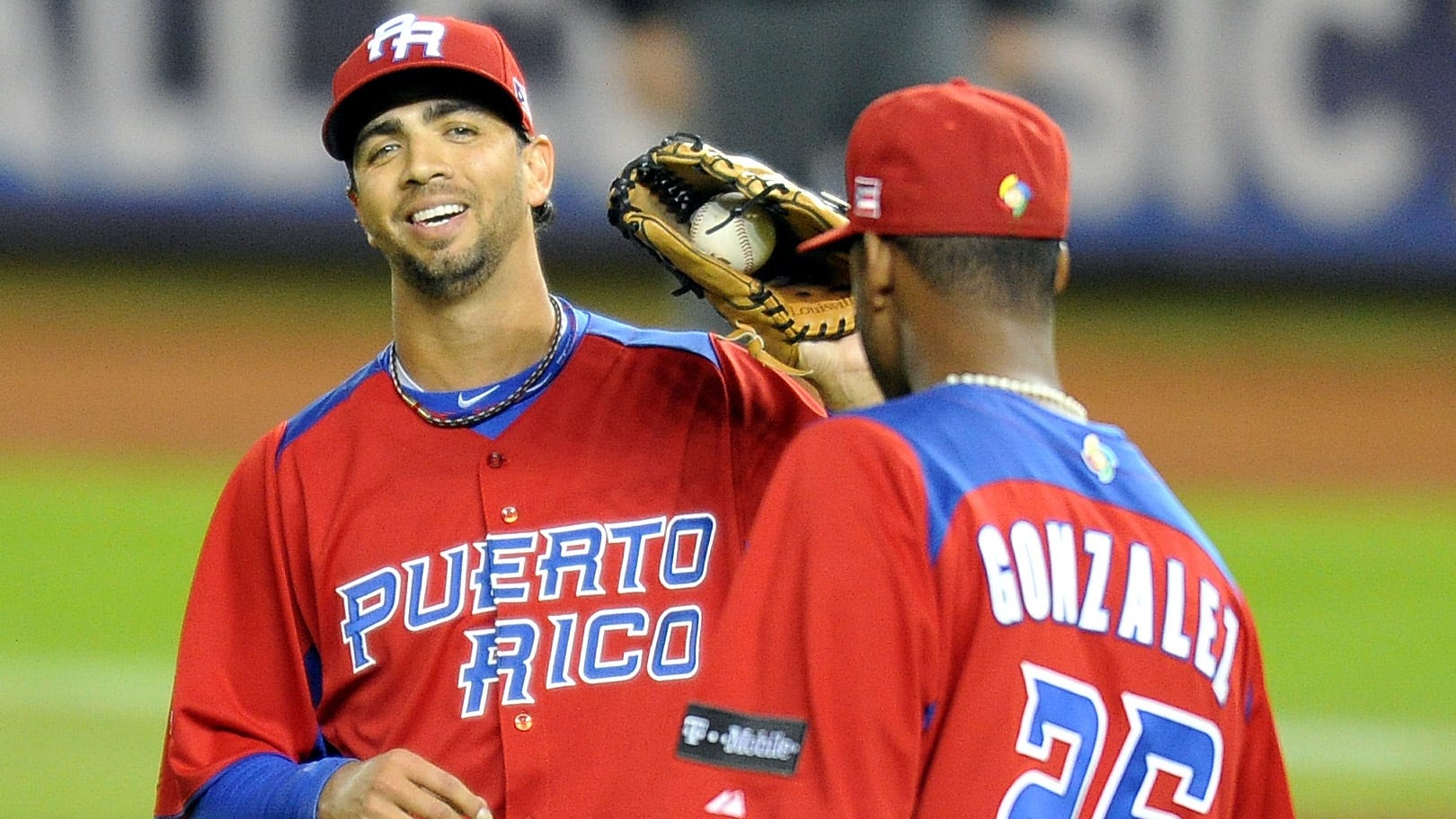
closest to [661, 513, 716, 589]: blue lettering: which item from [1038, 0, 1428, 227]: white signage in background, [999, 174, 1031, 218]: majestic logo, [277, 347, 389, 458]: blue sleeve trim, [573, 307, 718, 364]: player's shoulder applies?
[573, 307, 718, 364]: player's shoulder

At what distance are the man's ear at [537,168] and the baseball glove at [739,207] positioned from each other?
4.2 inches

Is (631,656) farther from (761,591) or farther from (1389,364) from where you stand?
(1389,364)

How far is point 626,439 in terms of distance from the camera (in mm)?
3129

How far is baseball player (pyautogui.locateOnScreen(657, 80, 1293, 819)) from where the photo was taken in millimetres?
2221

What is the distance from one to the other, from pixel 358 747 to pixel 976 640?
1127 millimetres

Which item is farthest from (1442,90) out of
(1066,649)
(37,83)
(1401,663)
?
(1066,649)

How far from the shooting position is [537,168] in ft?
10.7

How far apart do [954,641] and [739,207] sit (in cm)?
118

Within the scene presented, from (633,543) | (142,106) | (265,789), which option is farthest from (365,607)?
(142,106)

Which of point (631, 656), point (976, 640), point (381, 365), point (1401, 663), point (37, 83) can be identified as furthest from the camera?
point (37, 83)

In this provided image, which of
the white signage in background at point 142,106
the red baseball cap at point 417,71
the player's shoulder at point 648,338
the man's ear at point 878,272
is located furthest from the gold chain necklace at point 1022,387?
the white signage in background at point 142,106

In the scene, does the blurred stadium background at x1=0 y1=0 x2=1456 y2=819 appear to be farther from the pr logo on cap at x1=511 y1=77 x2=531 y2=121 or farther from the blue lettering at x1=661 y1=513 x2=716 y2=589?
the blue lettering at x1=661 y1=513 x2=716 y2=589

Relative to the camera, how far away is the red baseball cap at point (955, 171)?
2.37 metres

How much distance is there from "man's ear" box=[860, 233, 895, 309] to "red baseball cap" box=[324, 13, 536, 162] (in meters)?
0.88
